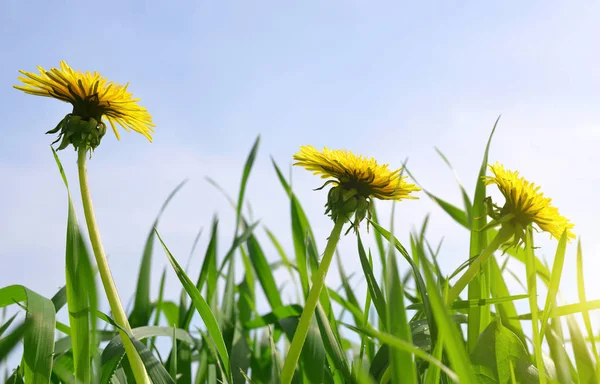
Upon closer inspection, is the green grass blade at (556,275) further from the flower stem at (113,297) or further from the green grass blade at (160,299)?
the green grass blade at (160,299)

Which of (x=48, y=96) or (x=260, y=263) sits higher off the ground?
(x=48, y=96)

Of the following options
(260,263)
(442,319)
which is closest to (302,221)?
(260,263)

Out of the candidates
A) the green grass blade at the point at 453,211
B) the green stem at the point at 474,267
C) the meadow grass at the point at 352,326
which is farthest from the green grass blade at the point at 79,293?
the green grass blade at the point at 453,211

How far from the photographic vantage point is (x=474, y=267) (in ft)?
3.81

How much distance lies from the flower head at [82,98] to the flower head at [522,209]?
2.44 feet

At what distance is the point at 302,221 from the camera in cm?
155

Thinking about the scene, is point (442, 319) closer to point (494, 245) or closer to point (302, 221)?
point (494, 245)

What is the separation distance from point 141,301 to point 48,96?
68cm

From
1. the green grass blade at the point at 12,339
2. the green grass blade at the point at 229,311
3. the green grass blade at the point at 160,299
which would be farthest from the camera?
the green grass blade at the point at 160,299

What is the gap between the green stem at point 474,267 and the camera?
1119 mm

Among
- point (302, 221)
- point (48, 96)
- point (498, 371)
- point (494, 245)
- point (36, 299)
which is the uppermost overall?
point (48, 96)

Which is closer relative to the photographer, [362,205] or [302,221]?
[362,205]

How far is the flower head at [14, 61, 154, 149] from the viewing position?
1.11 meters

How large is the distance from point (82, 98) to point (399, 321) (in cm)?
74
